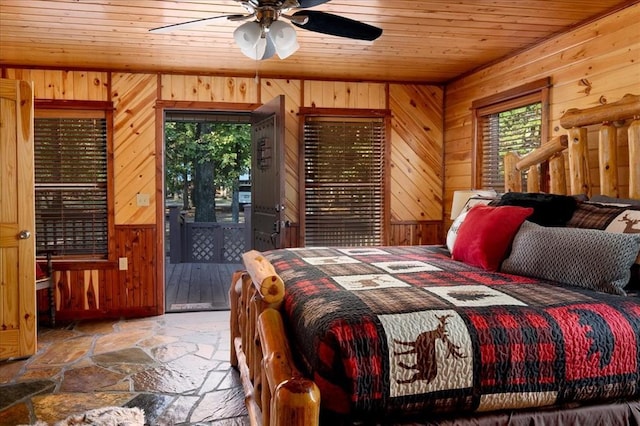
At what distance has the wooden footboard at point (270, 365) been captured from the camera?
1.46m

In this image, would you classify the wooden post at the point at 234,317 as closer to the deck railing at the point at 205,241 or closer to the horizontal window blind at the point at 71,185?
the horizontal window blind at the point at 71,185

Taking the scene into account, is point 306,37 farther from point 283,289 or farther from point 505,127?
point 283,289

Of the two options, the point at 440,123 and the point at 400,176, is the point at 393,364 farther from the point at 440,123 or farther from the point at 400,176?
the point at 440,123

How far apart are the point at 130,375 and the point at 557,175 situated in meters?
3.18

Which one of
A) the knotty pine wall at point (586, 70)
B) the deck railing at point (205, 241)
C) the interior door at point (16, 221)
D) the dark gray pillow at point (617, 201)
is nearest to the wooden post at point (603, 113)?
the knotty pine wall at point (586, 70)

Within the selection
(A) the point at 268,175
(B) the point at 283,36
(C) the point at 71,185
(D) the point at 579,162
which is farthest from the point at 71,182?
(D) the point at 579,162

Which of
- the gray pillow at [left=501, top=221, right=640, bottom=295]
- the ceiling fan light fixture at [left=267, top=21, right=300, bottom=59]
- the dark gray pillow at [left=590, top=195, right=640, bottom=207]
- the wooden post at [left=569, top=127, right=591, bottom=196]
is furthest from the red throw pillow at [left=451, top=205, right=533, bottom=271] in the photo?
the ceiling fan light fixture at [left=267, top=21, right=300, bottom=59]

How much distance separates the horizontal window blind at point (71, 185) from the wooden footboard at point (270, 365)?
7.77 ft

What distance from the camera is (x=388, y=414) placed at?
156cm

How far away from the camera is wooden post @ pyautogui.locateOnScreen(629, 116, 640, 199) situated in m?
2.81

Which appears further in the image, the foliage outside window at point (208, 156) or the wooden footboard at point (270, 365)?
the foliage outside window at point (208, 156)

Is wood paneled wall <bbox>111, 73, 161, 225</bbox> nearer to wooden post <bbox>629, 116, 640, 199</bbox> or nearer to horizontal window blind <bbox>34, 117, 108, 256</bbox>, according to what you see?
horizontal window blind <bbox>34, 117, 108, 256</bbox>

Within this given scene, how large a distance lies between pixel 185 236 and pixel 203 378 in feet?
17.9

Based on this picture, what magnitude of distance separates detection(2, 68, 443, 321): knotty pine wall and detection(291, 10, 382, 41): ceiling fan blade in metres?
2.38
